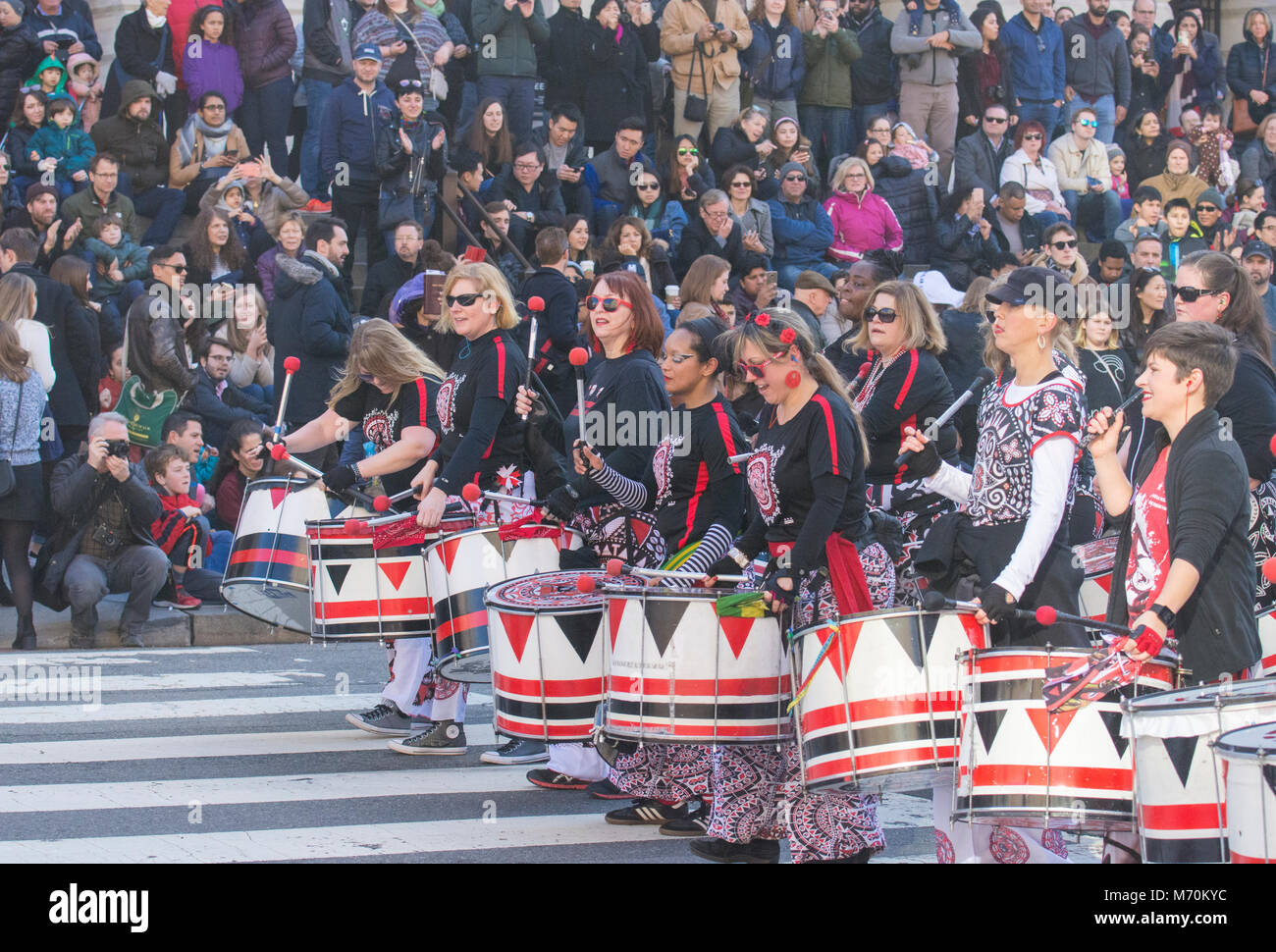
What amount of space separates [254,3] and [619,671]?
9549mm

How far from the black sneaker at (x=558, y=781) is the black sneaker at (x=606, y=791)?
0.50 ft

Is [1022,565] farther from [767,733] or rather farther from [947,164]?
[947,164]

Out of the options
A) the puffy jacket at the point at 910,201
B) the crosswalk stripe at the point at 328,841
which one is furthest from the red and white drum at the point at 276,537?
the puffy jacket at the point at 910,201

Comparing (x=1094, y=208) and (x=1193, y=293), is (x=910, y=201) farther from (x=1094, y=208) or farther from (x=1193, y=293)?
(x=1193, y=293)

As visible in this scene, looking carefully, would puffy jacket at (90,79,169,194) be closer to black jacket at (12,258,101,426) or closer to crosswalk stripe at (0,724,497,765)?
black jacket at (12,258,101,426)

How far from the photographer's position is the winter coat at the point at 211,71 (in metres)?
13.6

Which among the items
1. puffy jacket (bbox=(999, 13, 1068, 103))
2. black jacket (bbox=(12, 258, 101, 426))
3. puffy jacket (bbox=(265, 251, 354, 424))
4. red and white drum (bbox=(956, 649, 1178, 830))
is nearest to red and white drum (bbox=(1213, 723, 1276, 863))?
red and white drum (bbox=(956, 649, 1178, 830))

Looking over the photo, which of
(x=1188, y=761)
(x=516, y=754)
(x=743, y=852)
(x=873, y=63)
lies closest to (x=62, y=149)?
(x=516, y=754)

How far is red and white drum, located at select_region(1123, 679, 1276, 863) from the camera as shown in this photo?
4078 mm

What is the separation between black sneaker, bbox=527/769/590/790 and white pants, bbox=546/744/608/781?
19mm

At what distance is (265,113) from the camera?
1390 cm

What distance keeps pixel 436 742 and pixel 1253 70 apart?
14911 mm

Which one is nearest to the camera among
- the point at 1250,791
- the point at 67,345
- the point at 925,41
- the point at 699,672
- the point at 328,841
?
the point at 1250,791
